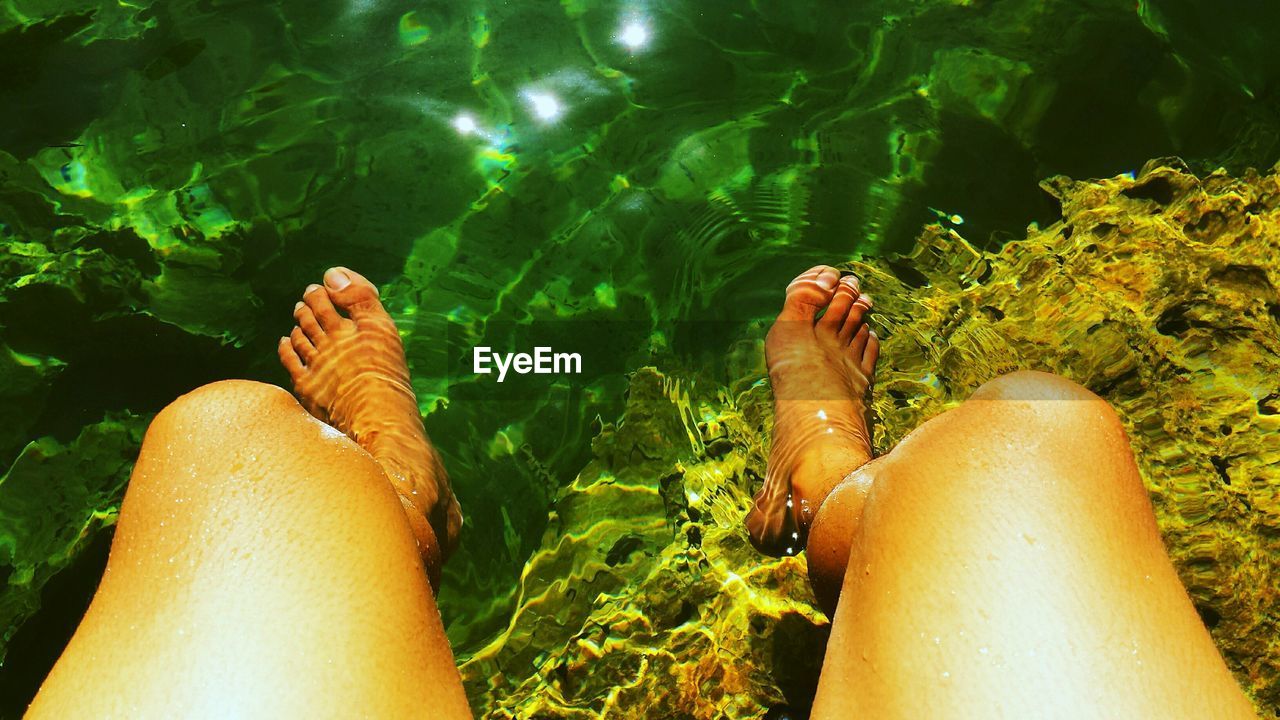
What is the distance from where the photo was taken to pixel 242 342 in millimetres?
2736

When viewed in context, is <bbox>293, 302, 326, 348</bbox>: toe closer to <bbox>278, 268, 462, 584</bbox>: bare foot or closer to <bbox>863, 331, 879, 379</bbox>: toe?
<bbox>278, 268, 462, 584</bbox>: bare foot

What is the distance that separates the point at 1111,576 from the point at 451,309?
203cm

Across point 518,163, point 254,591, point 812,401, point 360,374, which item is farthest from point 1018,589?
point 518,163

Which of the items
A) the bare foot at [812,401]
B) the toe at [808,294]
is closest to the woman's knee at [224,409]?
the bare foot at [812,401]

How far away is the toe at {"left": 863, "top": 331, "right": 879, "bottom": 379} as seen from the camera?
283 centimetres

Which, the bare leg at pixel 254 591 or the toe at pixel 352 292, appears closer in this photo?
the bare leg at pixel 254 591

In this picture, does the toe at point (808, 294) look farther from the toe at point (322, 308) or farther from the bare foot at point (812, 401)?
the toe at point (322, 308)

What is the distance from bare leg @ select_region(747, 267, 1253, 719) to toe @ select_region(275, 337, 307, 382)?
1.87m

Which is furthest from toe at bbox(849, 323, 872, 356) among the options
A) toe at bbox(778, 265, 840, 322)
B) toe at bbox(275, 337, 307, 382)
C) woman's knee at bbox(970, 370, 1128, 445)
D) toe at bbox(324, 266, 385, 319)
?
toe at bbox(275, 337, 307, 382)

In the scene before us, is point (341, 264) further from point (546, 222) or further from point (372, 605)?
point (372, 605)

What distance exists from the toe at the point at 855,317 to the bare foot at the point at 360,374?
1.34m

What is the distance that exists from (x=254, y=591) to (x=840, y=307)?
1990 mm

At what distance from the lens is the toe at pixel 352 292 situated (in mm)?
2742

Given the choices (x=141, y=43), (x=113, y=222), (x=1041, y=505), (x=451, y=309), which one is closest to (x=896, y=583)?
(x=1041, y=505)
